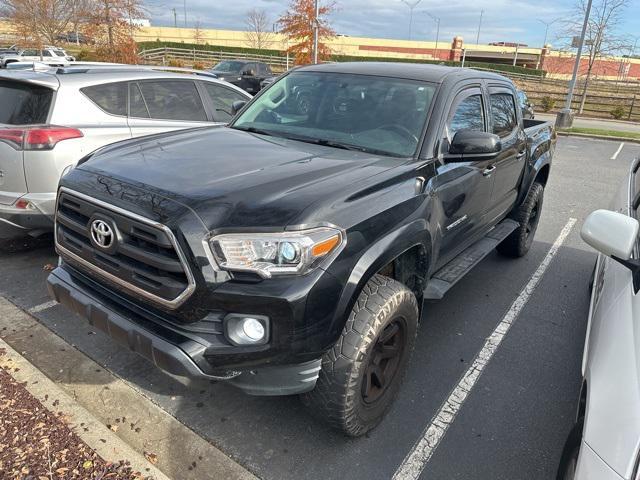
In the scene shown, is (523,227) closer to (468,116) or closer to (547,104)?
(468,116)

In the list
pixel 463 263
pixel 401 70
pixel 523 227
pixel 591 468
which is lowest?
pixel 523 227

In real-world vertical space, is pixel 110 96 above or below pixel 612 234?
above

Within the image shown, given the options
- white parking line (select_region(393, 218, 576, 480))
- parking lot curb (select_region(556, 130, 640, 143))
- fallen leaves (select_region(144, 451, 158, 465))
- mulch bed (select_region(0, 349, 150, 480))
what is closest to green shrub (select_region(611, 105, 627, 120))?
parking lot curb (select_region(556, 130, 640, 143))

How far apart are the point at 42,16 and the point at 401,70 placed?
908 inches

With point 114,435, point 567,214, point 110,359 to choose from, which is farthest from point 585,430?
point 567,214

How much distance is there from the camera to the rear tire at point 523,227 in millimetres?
5215

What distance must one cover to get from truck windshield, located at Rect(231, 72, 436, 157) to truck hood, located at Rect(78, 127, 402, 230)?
19 centimetres

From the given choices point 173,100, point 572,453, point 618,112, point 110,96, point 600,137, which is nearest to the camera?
point 572,453

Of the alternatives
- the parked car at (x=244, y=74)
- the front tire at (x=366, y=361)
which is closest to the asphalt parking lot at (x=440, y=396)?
the front tire at (x=366, y=361)

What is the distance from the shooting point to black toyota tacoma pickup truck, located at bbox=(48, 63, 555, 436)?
6.82ft

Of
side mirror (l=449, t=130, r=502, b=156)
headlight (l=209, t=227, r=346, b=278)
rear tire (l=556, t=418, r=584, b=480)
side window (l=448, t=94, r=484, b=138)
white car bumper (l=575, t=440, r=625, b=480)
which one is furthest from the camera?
side window (l=448, t=94, r=484, b=138)

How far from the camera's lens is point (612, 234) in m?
2.05

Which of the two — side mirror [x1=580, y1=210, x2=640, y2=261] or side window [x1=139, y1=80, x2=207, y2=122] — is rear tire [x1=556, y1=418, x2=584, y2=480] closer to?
side mirror [x1=580, y1=210, x2=640, y2=261]

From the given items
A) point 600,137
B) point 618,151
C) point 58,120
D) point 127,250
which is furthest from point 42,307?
point 600,137
